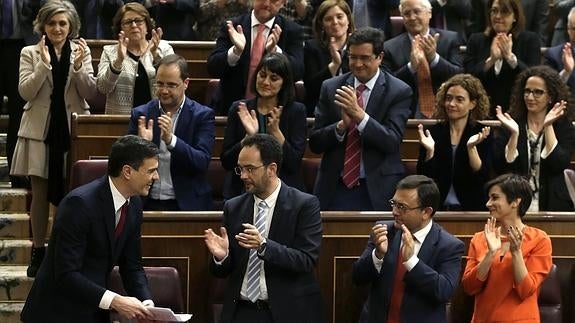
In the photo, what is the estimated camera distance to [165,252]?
16.0ft

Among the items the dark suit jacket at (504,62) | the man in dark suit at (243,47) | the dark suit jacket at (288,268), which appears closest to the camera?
the dark suit jacket at (288,268)

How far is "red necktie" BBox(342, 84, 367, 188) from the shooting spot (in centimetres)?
534

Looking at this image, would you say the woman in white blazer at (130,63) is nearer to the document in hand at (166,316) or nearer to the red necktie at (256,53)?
the red necktie at (256,53)

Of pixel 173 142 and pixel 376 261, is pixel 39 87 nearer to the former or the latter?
pixel 173 142

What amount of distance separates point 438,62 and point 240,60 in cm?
95

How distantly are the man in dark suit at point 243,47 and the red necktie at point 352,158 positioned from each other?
0.82m

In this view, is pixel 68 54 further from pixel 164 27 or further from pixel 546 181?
pixel 546 181

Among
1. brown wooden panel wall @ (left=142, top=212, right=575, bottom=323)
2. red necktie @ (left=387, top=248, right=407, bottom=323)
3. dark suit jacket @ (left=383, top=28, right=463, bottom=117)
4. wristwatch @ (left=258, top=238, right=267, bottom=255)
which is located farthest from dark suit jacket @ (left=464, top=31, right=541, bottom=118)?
wristwatch @ (left=258, top=238, right=267, bottom=255)

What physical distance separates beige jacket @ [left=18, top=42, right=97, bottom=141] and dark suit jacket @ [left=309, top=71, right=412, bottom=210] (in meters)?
1.14

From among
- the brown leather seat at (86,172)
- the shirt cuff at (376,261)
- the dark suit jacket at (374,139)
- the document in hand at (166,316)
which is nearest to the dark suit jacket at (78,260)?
the document in hand at (166,316)

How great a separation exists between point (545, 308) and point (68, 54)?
246 centimetres

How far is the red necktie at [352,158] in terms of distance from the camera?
17.5 feet

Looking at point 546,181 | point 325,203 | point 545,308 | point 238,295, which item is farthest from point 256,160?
point 546,181

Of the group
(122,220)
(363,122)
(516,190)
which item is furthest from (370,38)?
(122,220)
